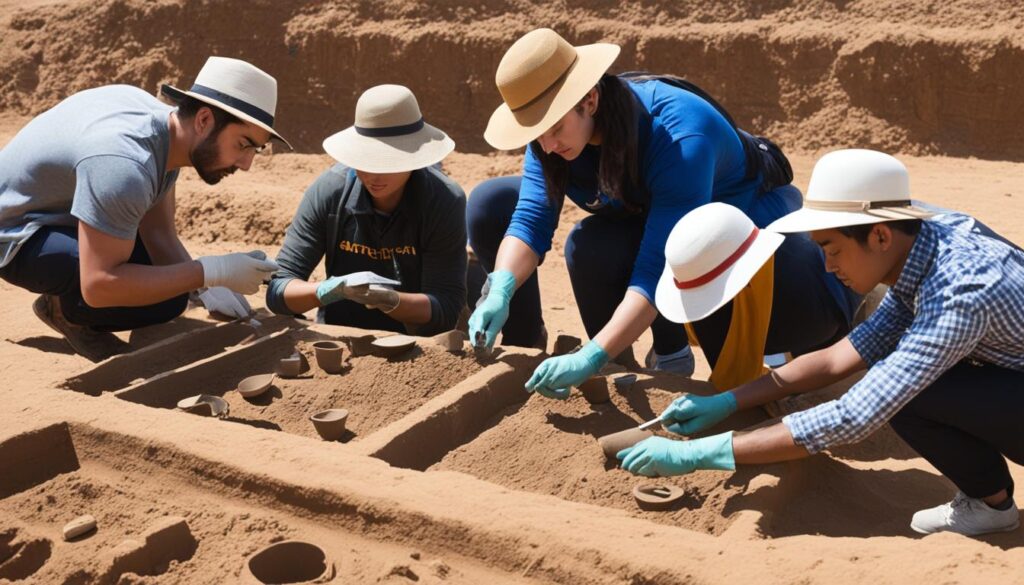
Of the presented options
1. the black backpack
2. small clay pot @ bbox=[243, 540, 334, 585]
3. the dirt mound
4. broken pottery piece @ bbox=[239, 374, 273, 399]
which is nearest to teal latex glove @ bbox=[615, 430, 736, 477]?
small clay pot @ bbox=[243, 540, 334, 585]

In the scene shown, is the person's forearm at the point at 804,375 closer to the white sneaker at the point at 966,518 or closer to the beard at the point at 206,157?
the white sneaker at the point at 966,518

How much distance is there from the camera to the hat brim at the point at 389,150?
4.02 meters

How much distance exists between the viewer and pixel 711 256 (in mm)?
3145

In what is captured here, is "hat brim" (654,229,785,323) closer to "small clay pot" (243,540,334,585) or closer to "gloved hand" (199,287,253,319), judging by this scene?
"small clay pot" (243,540,334,585)

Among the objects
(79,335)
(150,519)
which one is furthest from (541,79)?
(79,335)

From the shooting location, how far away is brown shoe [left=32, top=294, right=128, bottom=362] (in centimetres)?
421

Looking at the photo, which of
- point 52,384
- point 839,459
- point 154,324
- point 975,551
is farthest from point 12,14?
point 975,551

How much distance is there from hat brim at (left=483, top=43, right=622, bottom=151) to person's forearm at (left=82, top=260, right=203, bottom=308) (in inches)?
48.6

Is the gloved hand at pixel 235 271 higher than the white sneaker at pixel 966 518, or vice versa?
the gloved hand at pixel 235 271

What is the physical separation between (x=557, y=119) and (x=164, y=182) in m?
1.63

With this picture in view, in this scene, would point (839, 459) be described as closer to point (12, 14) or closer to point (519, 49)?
point (519, 49)

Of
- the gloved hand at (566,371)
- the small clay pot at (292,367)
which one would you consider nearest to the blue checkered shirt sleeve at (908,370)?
the gloved hand at (566,371)

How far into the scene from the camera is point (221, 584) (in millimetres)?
2730

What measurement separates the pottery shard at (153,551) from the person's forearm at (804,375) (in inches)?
62.3
